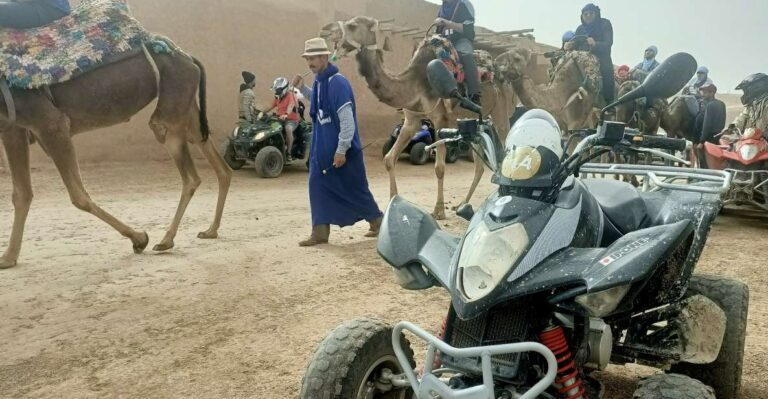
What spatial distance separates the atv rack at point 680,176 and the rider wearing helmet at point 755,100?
6370 millimetres

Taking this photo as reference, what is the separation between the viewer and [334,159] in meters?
6.66

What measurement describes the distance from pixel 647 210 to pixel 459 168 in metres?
13.7

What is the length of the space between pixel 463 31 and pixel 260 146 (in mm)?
5317

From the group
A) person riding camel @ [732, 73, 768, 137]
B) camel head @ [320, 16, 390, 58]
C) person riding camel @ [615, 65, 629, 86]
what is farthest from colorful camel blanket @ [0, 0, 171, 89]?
person riding camel @ [615, 65, 629, 86]

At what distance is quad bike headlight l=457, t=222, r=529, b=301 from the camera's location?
2.08 metres

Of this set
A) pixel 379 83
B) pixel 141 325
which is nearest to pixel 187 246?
pixel 141 325

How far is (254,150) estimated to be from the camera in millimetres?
12812

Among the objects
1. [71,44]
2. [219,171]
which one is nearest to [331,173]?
[219,171]

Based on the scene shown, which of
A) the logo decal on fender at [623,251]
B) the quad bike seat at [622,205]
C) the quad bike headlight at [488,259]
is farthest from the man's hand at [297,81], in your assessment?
the logo decal on fender at [623,251]

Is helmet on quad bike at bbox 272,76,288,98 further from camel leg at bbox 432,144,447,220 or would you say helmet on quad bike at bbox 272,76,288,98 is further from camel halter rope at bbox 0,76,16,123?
camel halter rope at bbox 0,76,16,123

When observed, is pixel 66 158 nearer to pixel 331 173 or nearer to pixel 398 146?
pixel 331 173

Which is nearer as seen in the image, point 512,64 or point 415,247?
point 415,247

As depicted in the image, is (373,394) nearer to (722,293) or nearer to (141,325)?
(722,293)

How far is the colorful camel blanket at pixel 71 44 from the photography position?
18.8 feet
